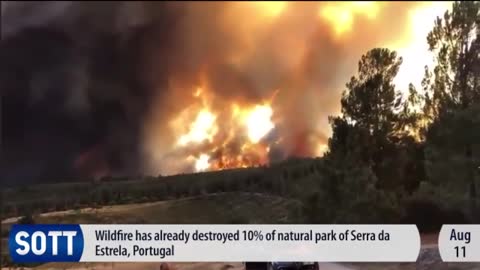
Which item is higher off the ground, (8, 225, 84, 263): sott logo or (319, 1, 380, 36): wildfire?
(319, 1, 380, 36): wildfire

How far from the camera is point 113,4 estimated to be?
5.32m

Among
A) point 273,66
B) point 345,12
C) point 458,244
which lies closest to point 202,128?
point 273,66

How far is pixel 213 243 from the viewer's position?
532 centimetres

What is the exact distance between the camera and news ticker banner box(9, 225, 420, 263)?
527 centimetres

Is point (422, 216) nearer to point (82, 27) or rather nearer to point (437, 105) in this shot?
point (437, 105)

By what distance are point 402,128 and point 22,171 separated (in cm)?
249

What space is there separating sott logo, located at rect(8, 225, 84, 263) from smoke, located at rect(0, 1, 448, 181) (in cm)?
34

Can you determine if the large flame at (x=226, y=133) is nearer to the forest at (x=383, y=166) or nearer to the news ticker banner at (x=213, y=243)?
the forest at (x=383, y=166)

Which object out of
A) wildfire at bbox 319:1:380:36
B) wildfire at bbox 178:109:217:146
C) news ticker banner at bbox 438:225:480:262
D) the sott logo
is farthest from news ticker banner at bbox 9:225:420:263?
wildfire at bbox 319:1:380:36

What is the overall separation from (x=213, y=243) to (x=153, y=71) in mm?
1192

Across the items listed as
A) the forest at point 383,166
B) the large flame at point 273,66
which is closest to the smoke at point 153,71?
the large flame at point 273,66

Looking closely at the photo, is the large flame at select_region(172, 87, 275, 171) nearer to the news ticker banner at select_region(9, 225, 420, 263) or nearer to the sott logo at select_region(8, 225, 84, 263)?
the news ticker banner at select_region(9, 225, 420, 263)

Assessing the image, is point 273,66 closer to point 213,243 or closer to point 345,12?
point 345,12

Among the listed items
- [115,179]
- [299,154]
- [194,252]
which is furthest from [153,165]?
[299,154]
